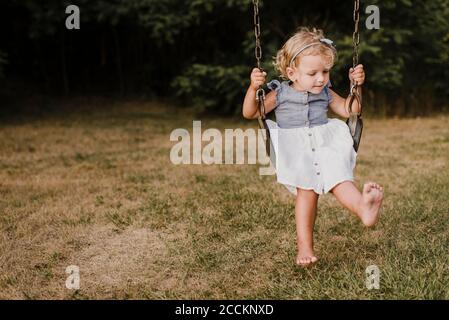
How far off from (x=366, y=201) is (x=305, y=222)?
45 centimetres

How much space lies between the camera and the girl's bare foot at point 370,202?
2816 mm

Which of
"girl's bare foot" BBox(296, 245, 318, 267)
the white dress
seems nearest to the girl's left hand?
the white dress

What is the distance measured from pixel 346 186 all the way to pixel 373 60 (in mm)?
8677

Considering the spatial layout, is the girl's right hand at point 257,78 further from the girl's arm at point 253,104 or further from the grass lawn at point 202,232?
the grass lawn at point 202,232

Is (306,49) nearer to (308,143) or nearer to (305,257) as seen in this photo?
(308,143)

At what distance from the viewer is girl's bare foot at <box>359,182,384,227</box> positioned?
2.82 m

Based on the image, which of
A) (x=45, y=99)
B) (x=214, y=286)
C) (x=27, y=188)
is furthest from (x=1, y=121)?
(x=214, y=286)

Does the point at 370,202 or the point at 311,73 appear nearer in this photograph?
the point at 370,202

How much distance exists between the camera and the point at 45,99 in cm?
1656

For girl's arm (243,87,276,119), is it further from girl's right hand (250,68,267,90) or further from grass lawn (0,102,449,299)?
grass lawn (0,102,449,299)

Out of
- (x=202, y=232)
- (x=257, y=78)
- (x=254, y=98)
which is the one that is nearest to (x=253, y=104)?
(x=254, y=98)

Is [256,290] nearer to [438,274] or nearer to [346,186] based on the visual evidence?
[346,186]

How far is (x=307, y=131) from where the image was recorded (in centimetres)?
318

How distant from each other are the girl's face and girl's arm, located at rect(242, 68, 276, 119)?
0.19 m
